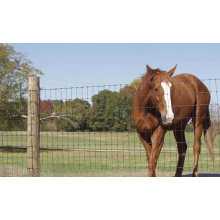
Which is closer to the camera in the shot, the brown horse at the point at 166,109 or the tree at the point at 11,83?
the brown horse at the point at 166,109

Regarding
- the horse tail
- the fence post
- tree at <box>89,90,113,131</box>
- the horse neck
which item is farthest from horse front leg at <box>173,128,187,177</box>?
the fence post

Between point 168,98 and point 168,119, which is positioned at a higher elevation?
point 168,98

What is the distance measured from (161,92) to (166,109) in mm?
345

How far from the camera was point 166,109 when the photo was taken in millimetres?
5871

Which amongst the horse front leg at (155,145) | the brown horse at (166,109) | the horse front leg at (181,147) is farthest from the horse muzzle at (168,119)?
the horse front leg at (181,147)

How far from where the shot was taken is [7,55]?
2211 cm

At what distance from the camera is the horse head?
19.2ft

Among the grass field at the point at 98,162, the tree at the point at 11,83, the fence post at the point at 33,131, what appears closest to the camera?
the fence post at the point at 33,131

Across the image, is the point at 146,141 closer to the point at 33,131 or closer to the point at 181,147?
the point at 181,147

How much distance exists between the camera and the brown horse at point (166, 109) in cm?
606

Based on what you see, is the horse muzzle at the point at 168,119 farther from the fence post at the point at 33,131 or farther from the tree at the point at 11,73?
the tree at the point at 11,73

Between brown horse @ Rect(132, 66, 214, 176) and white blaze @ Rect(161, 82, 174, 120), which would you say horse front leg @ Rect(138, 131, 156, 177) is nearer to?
brown horse @ Rect(132, 66, 214, 176)

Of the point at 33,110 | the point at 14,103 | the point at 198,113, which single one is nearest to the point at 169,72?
the point at 198,113

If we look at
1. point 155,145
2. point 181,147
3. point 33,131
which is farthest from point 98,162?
point 155,145
